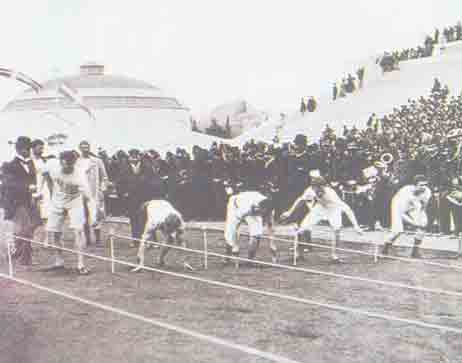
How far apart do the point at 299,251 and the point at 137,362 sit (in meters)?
4.93

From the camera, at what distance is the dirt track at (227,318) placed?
4688 millimetres

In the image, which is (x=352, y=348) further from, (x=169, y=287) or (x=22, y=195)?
(x=22, y=195)

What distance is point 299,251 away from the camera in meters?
9.20

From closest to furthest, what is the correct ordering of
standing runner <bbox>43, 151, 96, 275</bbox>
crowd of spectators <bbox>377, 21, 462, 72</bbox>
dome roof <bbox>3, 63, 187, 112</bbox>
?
standing runner <bbox>43, 151, 96, 275</bbox> < dome roof <bbox>3, 63, 187, 112</bbox> < crowd of spectators <bbox>377, 21, 462, 72</bbox>

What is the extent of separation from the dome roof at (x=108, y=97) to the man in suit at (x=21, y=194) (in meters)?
14.9

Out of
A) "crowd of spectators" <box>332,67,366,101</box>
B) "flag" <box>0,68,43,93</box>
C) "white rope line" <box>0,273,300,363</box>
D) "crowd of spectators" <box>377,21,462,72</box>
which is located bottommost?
"white rope line" <box>0,273,300,363</box>

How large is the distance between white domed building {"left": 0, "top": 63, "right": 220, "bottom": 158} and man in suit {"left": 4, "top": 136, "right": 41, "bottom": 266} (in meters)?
15.3

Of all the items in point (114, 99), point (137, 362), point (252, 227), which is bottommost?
point (137, 362)

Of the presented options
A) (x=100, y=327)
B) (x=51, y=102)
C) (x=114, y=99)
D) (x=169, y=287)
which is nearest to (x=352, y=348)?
(x=100, y=327)

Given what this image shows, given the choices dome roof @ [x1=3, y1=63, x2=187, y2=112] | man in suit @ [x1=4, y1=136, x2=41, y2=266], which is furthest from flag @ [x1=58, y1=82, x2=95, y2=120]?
man in suit @ [x1=4, y1=136, x2=41, y2=266]

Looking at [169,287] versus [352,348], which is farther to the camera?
[169,287]

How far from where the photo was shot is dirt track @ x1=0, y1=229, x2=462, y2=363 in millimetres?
4688

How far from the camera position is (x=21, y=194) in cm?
848

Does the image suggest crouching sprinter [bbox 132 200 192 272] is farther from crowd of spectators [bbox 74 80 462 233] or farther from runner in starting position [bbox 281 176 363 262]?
runner in starting position [bbox 281 176 363 262]
